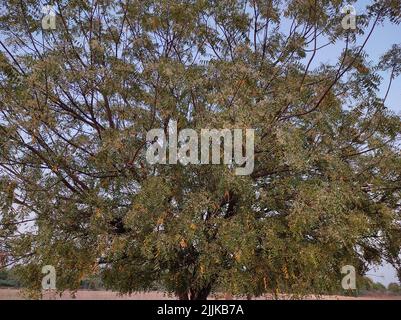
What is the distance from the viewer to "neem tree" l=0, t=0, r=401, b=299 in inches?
218

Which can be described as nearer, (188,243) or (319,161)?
(188,243)

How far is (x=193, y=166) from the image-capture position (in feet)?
19.7

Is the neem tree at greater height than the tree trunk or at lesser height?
greater

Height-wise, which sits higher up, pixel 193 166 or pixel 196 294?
pixel 193 166

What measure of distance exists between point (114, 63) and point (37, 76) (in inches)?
44.4

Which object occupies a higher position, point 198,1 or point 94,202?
point 198,1

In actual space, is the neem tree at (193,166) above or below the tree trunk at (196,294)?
above

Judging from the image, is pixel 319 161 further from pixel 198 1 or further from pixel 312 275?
pixel 198 1

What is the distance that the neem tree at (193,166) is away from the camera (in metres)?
5.53

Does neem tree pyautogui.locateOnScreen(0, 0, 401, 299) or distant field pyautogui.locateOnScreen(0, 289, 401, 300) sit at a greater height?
neem tree pyautogui.locateOnScreen(0, 0, 401, 299)

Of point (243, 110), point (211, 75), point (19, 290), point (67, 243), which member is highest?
point (211, 75)

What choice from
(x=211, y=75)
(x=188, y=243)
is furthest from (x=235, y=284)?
(x=211, y=75)

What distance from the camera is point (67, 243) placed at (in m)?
5.96

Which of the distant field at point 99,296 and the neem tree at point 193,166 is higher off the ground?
the neem tree at point 193,166
